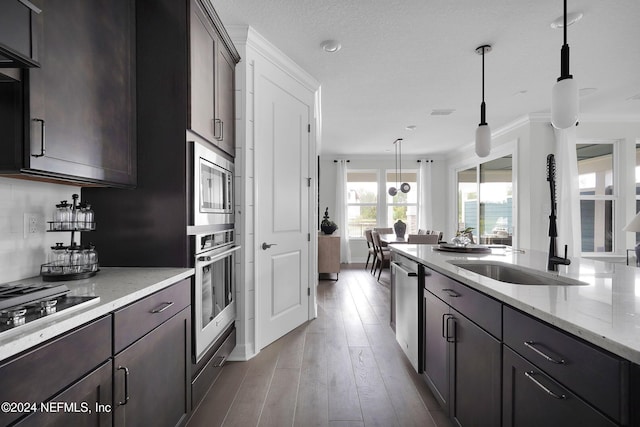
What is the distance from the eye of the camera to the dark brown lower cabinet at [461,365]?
4.17 ft

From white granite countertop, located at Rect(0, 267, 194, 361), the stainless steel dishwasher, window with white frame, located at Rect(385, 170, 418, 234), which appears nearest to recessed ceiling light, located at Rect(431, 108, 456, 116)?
the stainless steel dishwasher

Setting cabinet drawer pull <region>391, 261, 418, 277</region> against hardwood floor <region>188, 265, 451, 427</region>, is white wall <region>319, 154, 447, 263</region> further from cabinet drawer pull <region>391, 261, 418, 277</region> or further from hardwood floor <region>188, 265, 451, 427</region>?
cabinet drawer pull <region>391, 261, 418, 277</region>

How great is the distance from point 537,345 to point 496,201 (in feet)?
19.4

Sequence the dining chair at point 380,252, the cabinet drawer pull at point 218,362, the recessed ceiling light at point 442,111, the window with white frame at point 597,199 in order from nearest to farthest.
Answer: the cabinet drawer pull at point 218,362 < the recessed ceiling light at point 442,111 < the window with white frame at point 597,199 < the dining chair at point 380,252

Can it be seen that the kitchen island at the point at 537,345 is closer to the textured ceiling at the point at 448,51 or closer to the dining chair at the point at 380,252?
the textured ceiling at the point at 448,51

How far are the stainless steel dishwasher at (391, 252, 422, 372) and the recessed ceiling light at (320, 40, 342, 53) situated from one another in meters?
→ 1.83

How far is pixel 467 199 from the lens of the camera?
24.1 feet

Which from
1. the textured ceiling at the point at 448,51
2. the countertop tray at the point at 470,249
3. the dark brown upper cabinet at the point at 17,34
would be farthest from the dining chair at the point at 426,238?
the dark brown upper cabinet at the point at 17,34

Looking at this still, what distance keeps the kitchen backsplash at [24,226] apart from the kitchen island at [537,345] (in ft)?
6.29

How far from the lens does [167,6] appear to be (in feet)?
5.58

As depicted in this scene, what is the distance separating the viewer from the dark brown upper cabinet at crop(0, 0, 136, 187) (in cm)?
108

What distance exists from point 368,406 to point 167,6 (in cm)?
246

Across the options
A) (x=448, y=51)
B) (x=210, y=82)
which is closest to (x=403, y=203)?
(x=448, y=51)

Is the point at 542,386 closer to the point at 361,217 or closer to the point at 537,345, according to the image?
the point at 537,345
